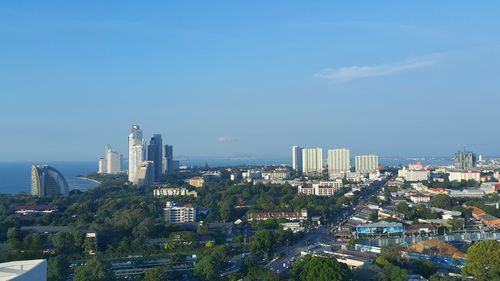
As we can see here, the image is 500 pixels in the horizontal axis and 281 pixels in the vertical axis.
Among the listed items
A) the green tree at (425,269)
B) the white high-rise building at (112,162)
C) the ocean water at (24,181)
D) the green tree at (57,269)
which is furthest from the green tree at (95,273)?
the white high-rise building at (112,162)

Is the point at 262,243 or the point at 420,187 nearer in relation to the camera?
the point at 262,243

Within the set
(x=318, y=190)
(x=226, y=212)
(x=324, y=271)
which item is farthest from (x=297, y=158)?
(x=324, y=271)

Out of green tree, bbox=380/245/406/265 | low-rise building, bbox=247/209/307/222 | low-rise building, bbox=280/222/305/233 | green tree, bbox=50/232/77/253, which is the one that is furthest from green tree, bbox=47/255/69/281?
low-rise building, bbox=247/209/307/222

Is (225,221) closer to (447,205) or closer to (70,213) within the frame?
(70,213)

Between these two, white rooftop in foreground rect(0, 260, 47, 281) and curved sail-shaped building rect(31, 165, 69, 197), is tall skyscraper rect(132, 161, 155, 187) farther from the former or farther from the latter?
white rooftop in foreground rect(0, 260, 47, 281)

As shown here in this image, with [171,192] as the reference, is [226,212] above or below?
below

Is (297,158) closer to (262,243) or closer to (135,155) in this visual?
(135,155)

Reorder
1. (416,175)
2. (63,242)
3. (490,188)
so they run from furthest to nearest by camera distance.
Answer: (416,175) → (490,188) → (63,242)
